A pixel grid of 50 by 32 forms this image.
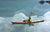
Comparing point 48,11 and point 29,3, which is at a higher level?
point 29,3

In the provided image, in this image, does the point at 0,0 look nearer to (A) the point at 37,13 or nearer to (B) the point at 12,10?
(B) the point at 12,10

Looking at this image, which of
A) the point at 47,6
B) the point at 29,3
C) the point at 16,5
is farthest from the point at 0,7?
the point at 47,6

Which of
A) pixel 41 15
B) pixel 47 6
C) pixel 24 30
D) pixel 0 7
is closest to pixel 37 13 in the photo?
pixel 41 15

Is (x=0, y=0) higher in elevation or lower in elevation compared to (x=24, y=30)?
higher

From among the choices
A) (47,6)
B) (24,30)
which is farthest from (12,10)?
(47,6)

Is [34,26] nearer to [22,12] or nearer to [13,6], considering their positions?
[22,12]

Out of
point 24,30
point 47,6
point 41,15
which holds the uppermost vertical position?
point 47,6

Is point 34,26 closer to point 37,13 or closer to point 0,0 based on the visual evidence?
point 37,13
